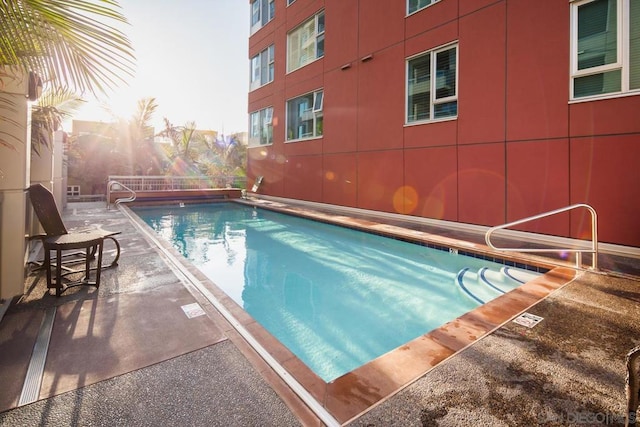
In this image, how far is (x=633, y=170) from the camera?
4961 mm

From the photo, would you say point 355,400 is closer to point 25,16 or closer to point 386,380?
point 386,380

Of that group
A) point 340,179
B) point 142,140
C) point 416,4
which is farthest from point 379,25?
point 142,140

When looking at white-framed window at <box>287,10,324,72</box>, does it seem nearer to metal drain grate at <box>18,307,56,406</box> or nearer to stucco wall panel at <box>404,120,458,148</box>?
stucco wall panel at <box>404,120,458,148</box>

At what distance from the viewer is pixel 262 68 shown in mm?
15148

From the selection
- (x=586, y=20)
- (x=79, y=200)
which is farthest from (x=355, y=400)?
(x=79, y=200)

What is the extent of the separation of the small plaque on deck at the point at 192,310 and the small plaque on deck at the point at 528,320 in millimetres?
2700

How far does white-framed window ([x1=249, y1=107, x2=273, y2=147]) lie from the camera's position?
47.5 ft

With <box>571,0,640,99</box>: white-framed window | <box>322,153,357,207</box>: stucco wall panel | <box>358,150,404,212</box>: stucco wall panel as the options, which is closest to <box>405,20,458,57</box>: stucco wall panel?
<box>571,0,640,99</box>: white-framed window

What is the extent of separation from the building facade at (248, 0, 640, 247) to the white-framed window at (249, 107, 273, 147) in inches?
98.0

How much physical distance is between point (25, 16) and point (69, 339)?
212 centimetres

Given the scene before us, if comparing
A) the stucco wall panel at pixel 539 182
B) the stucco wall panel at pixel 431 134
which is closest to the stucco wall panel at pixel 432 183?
the stucco wall panel at pixel 431 134

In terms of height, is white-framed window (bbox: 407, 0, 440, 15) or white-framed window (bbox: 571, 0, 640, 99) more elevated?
white-framed window (bbox: 407, 0, 440, 15)

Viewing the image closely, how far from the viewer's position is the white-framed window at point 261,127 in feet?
47.5

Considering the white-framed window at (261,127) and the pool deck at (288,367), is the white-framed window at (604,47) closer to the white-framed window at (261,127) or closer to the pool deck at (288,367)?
the pool deck at (288,367)
